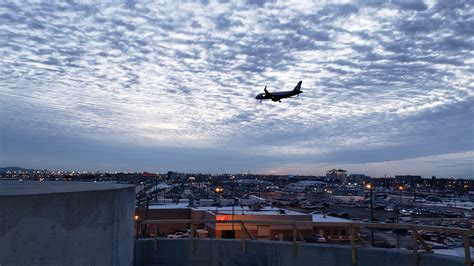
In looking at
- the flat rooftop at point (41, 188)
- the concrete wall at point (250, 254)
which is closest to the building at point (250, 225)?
the concrete wall at point (250, 254)

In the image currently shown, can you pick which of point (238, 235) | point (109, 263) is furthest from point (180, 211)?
point (109, 263)

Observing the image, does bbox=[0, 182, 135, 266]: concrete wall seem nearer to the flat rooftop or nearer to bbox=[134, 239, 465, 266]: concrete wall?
the flat rooftop

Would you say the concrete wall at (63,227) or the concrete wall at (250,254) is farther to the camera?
the concrete wall at (250,254)

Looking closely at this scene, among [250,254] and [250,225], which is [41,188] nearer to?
[250,254]

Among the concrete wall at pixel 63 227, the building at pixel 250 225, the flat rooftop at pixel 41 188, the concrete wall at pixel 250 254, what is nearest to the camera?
the concrete wall at pixel 63 227

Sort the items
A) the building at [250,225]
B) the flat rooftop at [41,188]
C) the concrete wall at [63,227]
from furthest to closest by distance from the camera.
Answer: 1. the building at [250,225]
2. the flat rooftop at [41,188]
3. the concrete wall at [63,227]

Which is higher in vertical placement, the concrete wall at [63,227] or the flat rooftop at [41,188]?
the flat rooftop at [41,188]

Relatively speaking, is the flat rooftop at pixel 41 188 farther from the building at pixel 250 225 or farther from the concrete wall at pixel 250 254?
the building at pixel 250 225

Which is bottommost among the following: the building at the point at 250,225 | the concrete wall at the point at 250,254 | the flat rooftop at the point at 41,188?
the building at the point at 250,225

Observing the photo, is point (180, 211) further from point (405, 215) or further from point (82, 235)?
point (82, 235)
